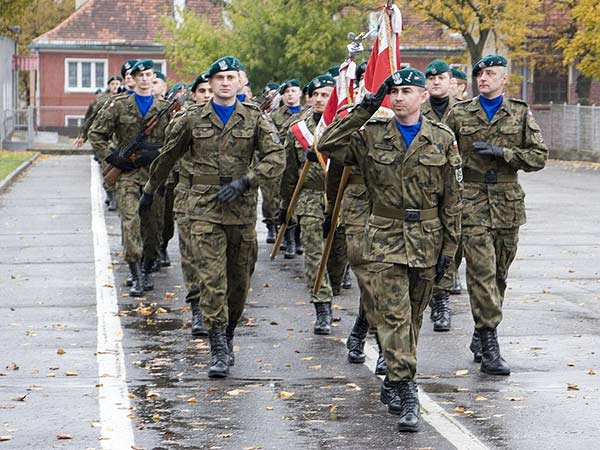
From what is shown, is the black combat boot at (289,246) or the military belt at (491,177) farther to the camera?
the black combat boot at (289,246)

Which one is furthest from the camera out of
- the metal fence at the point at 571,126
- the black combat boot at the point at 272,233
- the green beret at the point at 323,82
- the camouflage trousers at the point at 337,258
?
the metal fence at the point at 571,126

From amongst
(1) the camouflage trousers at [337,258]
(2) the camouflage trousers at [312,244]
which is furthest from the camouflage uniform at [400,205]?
(1) the camouflage trousers at [337,258]

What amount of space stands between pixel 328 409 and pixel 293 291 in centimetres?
565

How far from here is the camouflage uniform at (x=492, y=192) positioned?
999cm

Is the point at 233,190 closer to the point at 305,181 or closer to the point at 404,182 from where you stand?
the point at 404,182

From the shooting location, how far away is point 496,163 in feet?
33.2

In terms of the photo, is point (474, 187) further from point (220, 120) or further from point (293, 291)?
point (293, 291)

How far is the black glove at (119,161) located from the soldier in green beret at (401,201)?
18.1ft

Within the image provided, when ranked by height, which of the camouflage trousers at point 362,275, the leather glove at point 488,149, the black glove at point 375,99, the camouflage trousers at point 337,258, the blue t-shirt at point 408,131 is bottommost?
the camouflage trousers at point 337,258

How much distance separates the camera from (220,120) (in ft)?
33.2

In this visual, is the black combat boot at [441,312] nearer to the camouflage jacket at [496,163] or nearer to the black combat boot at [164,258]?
the camouflage jacket at [496,163]

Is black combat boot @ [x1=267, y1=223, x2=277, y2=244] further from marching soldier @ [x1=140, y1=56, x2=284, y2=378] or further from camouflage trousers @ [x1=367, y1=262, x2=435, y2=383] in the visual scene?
camouflage trousers @ [x1=367, y1=262, x2=435, y2=383]

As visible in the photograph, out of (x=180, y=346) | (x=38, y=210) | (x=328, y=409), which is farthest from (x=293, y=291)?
(x=38, y=210)

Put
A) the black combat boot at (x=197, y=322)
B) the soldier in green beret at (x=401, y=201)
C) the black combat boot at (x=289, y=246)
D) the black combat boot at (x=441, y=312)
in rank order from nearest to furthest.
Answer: the soldier in green beret at (x=401, y=201) < the black combat boot at (x=197, y=322) < the black combat boot at (x=441, y=312) < the black combat boot at (x=289, y=246)
